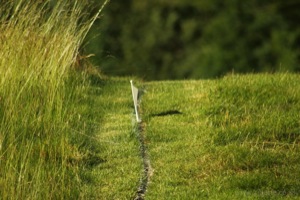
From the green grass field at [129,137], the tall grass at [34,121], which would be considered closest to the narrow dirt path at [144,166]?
the green grass field at [129,137]

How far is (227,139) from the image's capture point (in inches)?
237

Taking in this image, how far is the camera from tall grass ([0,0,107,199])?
4.66 m

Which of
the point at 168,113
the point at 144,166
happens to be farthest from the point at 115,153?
the point at 168,113

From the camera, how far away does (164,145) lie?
239 inches

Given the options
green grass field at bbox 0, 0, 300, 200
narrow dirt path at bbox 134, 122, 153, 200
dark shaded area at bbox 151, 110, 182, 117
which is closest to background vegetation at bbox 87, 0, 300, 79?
dark shaded area at bbox 151, 110, 182, 117

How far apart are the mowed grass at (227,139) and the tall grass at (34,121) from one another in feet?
1.93

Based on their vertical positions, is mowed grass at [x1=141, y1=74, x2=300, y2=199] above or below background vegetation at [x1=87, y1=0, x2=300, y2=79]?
below

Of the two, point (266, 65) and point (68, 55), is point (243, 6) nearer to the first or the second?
point (266, 65)

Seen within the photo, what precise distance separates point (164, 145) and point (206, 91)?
1999mm

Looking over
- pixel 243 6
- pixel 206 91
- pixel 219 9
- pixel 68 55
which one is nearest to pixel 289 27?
pixel 243 6

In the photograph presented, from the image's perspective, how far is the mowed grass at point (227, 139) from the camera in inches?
198

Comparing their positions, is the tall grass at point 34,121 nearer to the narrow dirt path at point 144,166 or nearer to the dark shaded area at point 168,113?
the narrow dirt path at point 144,166

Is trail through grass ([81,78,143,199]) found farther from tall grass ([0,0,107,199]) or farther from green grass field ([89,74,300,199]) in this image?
tall grass ([0,0,107,199])

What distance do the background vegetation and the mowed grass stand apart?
46.6ft
